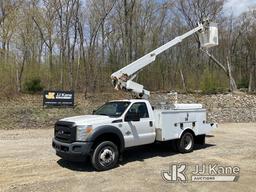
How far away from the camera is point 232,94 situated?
2666 centimetres

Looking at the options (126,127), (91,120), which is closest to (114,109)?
(126,127)

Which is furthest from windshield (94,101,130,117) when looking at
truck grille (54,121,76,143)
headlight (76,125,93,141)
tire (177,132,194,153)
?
tire (177,132,194,153)

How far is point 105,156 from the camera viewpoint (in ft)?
26.9

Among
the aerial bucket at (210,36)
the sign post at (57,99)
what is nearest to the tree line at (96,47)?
the sign post at (57,99)

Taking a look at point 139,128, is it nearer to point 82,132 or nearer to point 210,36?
point 82,132

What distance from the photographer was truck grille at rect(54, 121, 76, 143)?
26.3 ft

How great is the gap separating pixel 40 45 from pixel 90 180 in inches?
947

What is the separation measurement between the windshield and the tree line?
15273 millimetres

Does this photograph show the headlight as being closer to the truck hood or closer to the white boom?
the truck hood

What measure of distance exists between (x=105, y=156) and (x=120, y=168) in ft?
1.82

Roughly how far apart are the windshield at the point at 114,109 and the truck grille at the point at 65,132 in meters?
1.36

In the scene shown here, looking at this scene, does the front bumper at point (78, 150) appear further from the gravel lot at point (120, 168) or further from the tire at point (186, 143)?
the tire at point (186, 143)

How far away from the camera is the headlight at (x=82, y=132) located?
7930mm

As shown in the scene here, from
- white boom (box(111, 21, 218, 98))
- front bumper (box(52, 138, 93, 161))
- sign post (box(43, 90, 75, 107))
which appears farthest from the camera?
sign post (box(43, 90, 75, 107))
